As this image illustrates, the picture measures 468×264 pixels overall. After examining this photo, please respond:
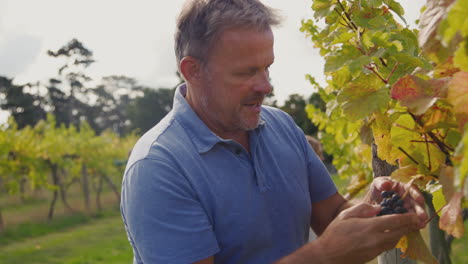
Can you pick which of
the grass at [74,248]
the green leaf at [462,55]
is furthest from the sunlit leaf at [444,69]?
the grass at [74,248]

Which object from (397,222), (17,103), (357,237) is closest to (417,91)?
(397,222)

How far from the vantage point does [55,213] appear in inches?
666

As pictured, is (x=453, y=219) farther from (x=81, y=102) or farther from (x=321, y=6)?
(x=81, y=102)

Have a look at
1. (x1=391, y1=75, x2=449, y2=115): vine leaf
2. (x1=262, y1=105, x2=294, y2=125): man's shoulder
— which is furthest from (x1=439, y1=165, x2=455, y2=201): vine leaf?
(x1=262, y1=105, x2=294, y2=125): man's shoulder

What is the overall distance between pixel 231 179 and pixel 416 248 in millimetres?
687

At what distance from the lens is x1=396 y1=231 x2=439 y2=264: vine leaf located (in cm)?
133

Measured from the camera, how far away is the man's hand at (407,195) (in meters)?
1.37

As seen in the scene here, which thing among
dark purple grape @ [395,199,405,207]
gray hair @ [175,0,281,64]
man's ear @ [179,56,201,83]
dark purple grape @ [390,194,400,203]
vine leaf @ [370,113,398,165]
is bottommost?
Answer: dark purple grape @ [395,199,405,207]

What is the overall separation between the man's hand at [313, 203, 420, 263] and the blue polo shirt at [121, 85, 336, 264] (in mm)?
337

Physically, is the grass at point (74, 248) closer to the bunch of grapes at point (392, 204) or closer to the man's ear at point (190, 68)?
the man's ear at point (190, 68)

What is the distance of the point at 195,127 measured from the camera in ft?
6.16

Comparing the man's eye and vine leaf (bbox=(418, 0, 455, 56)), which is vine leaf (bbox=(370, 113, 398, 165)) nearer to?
vine leaf (bbox=(418, 0, 455, 56))

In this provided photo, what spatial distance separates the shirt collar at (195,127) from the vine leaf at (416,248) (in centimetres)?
74

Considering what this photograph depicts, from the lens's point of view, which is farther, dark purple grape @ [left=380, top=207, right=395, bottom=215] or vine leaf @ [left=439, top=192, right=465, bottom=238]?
dark purple grape @ [left=380, top=207, right=395, bottom=215]
